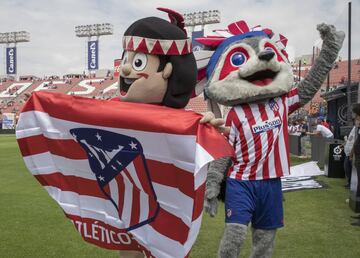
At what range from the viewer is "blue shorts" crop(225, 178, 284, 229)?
2.65 m

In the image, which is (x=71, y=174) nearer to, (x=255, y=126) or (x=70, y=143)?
(x=70, y=143)

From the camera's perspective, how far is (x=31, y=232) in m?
4.50

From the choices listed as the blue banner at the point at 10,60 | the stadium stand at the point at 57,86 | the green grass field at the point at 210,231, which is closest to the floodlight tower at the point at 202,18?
the stadium stand at the point at 57,86

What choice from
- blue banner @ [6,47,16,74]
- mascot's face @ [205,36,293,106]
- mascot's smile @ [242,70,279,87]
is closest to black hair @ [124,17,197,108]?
mascot's face @ [205,36,293,106]

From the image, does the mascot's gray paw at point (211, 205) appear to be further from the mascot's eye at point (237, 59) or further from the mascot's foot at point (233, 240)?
the mascot's eye at point (237, 59)

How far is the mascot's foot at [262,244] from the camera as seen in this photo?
2.70 meters

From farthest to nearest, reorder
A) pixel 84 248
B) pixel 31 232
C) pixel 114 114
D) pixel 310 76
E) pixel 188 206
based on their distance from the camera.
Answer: pixel 31 232, pixel 84 248, pixel 310 76, pixel 114 114, pixel 188 206

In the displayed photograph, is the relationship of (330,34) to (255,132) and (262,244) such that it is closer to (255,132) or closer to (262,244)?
(255,132)

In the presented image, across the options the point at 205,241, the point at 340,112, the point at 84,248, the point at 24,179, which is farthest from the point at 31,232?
the point at 340,112

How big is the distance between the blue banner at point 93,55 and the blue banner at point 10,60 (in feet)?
29.8

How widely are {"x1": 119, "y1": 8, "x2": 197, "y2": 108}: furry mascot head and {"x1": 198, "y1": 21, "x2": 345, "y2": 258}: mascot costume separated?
33cm

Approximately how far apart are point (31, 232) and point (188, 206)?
298 centimetres

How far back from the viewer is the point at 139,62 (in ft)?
8.32

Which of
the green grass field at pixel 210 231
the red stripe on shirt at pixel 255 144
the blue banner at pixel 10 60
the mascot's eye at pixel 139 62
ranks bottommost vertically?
the blue banner at pixel 10 60
